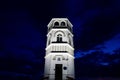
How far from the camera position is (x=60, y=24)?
39562 millimetres

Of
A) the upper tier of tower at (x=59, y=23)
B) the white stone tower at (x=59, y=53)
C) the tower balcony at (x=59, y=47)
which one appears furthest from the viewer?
the upper tier of tower at (x=59, y=23)

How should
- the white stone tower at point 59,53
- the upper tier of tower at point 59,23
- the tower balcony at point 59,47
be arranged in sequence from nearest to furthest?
the white stone tower at point 59,53 < the tower balcony at point 59,47 < the upper tier of tower at point 59,23

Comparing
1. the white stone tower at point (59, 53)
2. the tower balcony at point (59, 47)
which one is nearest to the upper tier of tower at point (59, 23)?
the white stone tower at point (59, 53)

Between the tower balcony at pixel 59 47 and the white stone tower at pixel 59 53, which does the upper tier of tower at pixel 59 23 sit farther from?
the tower balcony at pixel 59 47

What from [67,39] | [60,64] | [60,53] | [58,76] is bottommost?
[58,76]

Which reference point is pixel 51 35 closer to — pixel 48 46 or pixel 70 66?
pixel 48 46

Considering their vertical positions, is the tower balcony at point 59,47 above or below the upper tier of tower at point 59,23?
below

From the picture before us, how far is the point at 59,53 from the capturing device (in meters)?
36.1

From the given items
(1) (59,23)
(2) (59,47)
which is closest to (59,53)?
(2) (59,47)

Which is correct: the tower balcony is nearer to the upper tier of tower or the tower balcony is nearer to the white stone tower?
the white stone tower

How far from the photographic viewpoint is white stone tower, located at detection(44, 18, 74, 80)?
35.5m

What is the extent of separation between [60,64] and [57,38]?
5773 mm

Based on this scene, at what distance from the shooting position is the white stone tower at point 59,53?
35.5 meters

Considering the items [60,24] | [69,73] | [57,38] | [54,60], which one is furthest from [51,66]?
[60,24]
